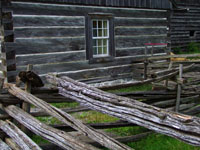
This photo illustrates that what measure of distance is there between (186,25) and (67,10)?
38.0 feet

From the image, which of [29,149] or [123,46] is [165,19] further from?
[29,149]

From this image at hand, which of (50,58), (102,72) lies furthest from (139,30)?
(50,58)

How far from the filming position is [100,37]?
9859mm

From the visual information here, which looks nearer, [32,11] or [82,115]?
[82,115]

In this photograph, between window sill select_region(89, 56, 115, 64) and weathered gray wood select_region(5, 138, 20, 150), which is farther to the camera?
window sill select_region(89, 56, 115, 64)

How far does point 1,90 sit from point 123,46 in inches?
253

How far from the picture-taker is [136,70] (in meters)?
10.8

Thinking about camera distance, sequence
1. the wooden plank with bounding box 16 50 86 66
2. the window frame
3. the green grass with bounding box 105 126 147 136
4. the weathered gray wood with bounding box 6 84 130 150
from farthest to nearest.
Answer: the window frame < the wooden plank with bounding box 16 50 86 66 < the green grass with bounding box 105 126 147 136 < the weathered gray wood with bounding box 6 84 130 150

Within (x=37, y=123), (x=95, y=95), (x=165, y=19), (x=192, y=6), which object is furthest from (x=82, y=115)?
(x=192, y=6)

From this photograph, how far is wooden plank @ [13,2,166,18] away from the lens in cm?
794

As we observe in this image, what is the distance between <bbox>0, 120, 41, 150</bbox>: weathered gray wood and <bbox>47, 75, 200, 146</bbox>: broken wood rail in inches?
31.9

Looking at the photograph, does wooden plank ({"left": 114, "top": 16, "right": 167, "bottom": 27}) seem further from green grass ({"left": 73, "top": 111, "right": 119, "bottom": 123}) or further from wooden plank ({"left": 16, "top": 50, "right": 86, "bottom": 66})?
green grass ({"left": 73, "top": 111, "right": 119, "bottom": 123})

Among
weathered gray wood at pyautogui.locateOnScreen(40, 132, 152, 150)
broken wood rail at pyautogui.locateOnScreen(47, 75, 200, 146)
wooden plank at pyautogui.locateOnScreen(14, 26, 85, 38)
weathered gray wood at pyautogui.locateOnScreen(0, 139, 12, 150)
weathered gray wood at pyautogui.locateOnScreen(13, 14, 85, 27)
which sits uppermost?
weathered gray wood at pyautogui.locateOnScreen(13, 14, 85, 27)

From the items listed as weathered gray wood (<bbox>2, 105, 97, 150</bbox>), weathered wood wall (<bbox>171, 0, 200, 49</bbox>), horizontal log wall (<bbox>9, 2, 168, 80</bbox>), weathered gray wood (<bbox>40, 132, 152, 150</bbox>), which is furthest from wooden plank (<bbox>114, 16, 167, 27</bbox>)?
weathered gray wood (<bbox>2, 105, 97, 150</bbox>)
